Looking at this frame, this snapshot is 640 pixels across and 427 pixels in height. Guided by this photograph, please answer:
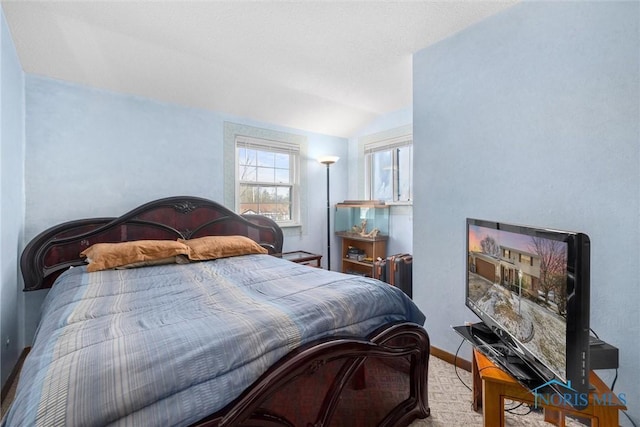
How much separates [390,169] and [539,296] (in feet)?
9.75

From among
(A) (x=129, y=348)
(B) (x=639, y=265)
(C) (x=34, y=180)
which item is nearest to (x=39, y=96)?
(C) (x=34, y=180)

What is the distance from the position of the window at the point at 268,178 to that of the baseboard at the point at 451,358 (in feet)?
7.61

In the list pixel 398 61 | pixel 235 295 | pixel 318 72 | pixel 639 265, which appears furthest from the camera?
pixel 318 72

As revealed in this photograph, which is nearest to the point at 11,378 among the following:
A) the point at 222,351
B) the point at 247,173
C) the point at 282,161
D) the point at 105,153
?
the point at 105,153

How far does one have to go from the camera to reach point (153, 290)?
68.4 inches

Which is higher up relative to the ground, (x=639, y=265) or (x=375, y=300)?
(x=639, y=265)

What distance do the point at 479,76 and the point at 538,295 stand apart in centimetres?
164

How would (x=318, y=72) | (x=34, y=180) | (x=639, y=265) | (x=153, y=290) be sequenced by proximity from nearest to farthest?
(x=639, y=265) → (x=153, y=290) → (x=34, y=180) → (x=318, y=72)

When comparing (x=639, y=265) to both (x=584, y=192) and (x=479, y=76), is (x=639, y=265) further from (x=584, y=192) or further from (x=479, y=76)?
(x=479, y=76)

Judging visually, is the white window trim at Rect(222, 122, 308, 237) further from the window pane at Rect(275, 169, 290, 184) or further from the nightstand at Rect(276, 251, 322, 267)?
the nightstand at Rect(276, 251, 322, 267)

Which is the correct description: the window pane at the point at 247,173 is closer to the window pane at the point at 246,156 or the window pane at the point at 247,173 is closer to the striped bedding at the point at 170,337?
the window pane at the point at 246,156

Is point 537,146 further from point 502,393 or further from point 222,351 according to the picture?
point 222,351

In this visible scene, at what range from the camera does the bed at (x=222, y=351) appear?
84 centimetres

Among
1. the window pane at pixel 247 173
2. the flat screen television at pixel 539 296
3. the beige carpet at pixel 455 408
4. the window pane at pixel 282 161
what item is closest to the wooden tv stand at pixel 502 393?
the flat screen television at pixel 539 296
